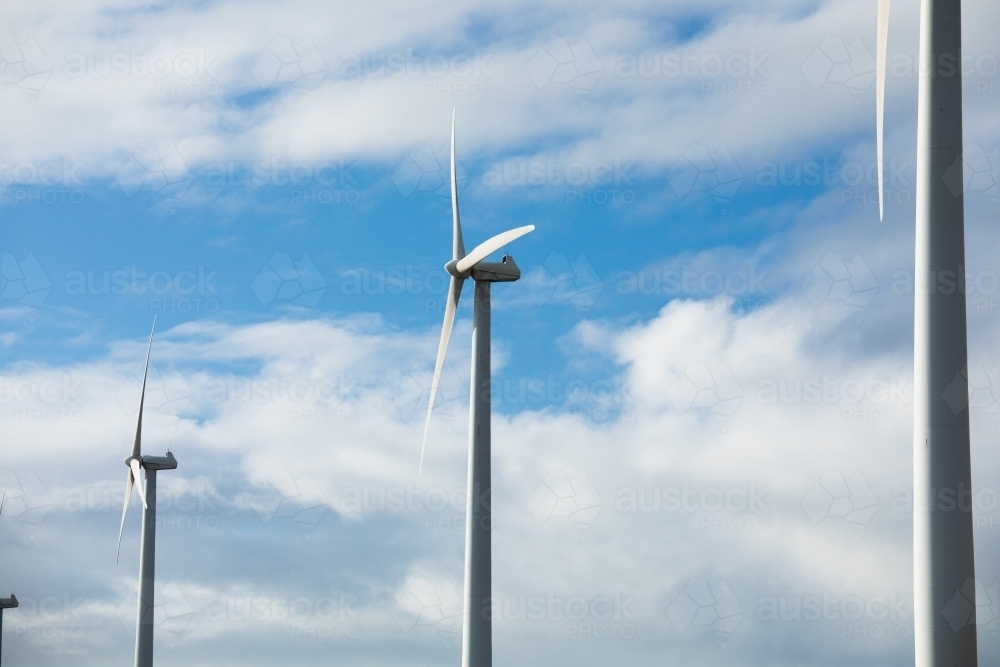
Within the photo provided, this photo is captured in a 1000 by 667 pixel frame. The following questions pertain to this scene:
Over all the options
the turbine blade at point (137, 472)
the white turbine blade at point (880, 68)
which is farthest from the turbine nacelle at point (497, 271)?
the turbine blade at point (137, 472)

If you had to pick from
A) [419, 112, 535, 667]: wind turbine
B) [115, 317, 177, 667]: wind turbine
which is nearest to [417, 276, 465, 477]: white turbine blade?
[419, 112, 535, 667]: wind turbine

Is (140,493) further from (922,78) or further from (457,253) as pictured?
(922,78)

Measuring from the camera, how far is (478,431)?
135 feet

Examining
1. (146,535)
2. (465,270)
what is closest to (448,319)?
(465,270)

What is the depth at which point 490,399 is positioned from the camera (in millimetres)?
41625

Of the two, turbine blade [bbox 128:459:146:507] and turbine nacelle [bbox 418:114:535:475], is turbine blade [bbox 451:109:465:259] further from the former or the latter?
turbine blade [bbox 128:459:146:507]

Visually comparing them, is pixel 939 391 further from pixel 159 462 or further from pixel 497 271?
pixel 159 462

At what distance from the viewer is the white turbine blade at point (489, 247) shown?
4297 centimetres

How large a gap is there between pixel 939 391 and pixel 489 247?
79.6 feet

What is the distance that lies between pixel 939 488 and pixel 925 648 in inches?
96.6

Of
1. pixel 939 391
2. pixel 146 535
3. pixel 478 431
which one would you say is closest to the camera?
pixel 939 391

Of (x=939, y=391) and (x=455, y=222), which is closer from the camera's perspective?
(x=939, y=391)

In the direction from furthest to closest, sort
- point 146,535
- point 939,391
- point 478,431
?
point 146,535, point 478,431, point 939,391

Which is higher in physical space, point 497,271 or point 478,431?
point 497,271
